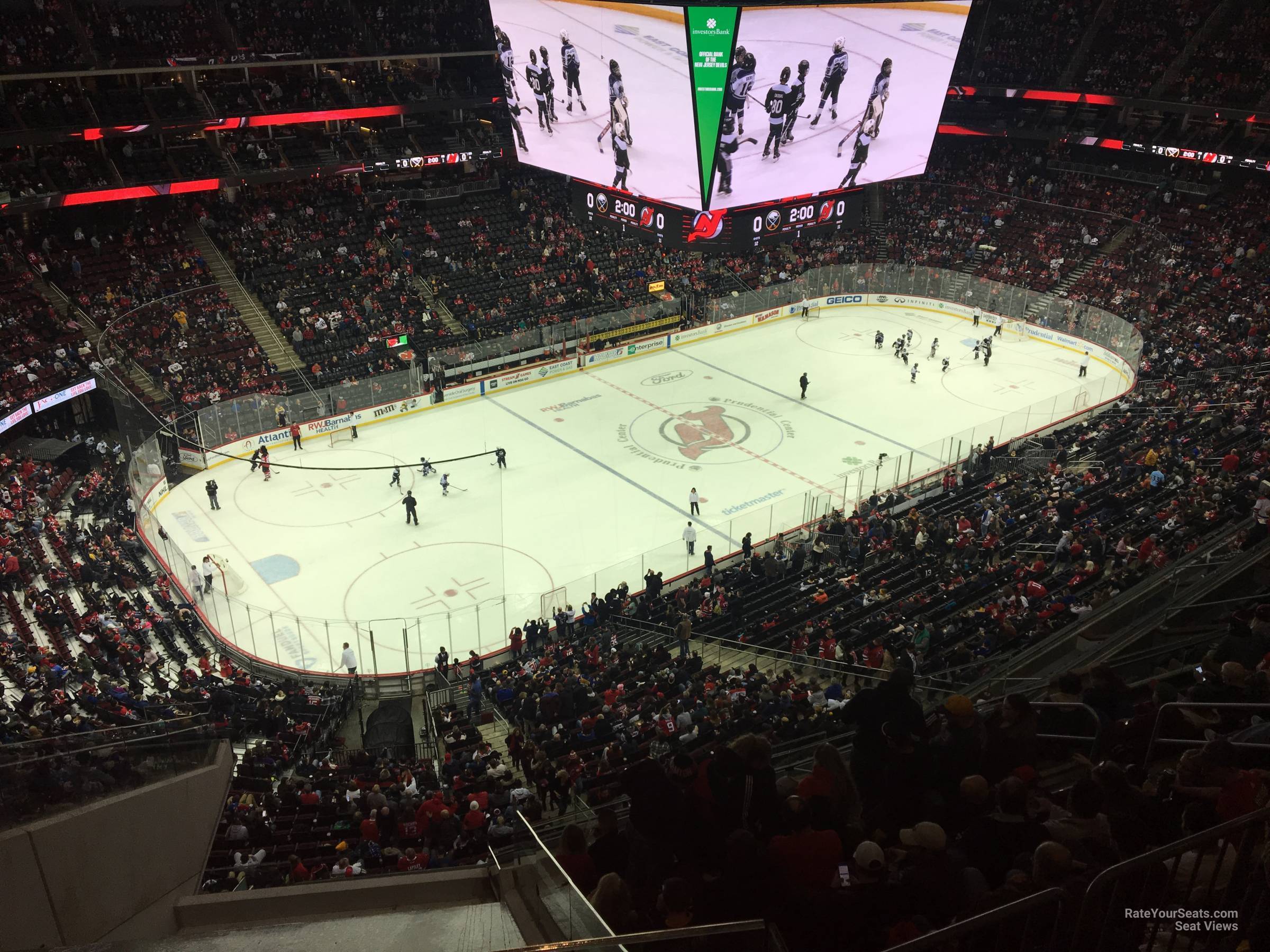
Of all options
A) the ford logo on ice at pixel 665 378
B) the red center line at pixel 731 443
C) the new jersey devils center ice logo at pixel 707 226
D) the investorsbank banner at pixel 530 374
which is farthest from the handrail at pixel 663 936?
the ford logo on ice at pixel 665 378

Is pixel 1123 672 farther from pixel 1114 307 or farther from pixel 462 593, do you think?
pixel 1114 307

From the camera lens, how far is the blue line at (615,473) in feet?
83.9

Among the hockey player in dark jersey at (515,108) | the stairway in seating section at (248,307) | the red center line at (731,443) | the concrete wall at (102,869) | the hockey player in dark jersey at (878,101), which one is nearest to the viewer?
the concrete wall at (102,869)

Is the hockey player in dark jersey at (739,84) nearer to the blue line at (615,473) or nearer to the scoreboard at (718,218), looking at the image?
the scoreboard at (718,218)

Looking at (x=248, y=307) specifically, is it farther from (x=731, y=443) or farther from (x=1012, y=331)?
(x=1012, y=331)

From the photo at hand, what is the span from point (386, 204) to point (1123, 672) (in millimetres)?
36841

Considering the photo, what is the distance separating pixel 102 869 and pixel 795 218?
78.8ft

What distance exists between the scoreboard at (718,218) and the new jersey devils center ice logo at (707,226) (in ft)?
0.04

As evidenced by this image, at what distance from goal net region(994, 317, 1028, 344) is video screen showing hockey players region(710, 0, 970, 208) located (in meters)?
13.5

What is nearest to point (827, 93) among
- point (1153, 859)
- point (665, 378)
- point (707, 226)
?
point (707, 226)

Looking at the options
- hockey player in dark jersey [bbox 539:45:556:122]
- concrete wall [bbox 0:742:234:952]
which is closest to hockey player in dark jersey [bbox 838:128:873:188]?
hockey player in dark jersey [bbox 539:45:556:122]

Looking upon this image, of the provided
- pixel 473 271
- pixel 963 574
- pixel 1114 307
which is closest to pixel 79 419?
pixel 473 271

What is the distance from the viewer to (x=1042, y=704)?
818 centimetres

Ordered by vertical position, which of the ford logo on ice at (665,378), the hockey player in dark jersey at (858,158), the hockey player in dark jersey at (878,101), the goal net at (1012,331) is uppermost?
the hockey player in dark jersey at (878,101)
